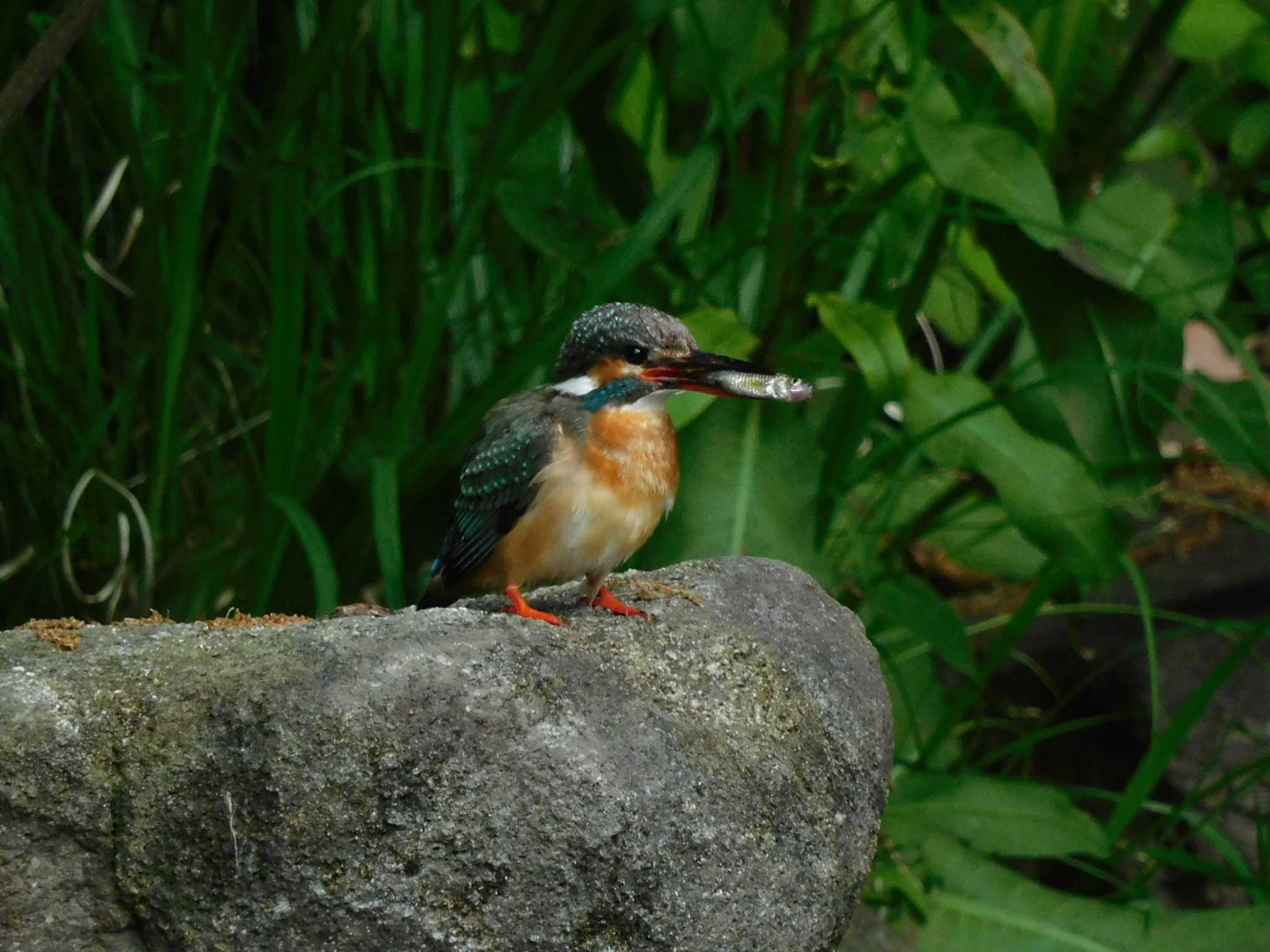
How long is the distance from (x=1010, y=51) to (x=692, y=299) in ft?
3.20

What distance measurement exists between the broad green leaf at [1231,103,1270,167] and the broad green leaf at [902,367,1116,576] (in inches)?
47.8

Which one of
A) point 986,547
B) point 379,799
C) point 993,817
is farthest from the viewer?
point 986,547

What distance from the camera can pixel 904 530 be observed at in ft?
13.5

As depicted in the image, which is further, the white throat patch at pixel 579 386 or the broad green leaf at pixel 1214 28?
the broad green leaf at pixel 1214 28

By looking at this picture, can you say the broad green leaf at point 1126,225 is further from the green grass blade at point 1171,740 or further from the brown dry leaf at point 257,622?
the brown dry leaf at point 257,622

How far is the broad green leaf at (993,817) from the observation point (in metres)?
3.48

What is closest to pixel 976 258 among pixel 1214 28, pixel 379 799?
pixel 1214 28

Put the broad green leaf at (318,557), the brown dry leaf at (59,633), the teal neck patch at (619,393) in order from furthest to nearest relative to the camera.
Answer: the broad green leaf at (318,557) < the teal neck patch at (619,393) < the brown dry leaf at (59,633)

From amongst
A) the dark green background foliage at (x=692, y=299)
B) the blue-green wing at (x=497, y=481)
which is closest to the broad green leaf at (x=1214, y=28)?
the dark green background foliage at (x=692, y=299)

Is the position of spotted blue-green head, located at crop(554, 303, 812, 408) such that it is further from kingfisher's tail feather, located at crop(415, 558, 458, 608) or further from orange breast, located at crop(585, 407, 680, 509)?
kingfisher's tail feather, located at crop(415, 558, 458, 608)

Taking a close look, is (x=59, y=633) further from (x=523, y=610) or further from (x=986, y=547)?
(x=986, y=547)

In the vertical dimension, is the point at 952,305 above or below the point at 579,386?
below

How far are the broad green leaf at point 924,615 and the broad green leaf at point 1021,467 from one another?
1.22 ft

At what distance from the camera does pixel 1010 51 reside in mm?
3318
